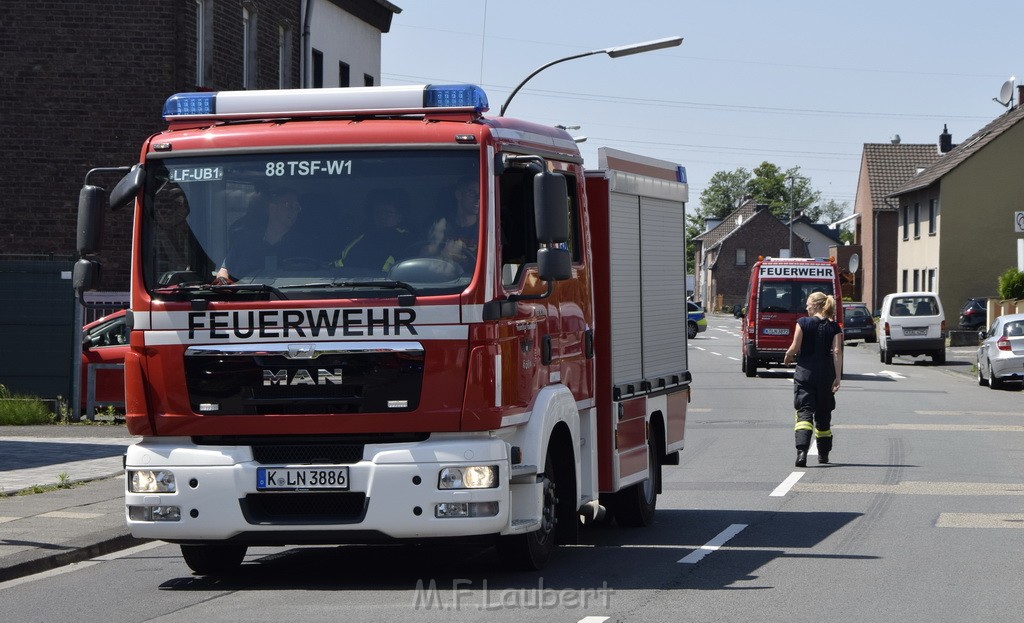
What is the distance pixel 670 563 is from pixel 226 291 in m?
3.34

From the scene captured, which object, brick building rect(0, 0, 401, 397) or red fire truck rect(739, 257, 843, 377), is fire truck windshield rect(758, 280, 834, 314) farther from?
brick building rect(0, 0, 401, 397)

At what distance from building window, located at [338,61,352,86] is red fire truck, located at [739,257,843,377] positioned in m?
10.3

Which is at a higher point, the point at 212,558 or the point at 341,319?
the point at 341,319

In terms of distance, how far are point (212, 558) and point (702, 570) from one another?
3.01 meters

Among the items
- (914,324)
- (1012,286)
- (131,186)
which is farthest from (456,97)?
(1012,286)

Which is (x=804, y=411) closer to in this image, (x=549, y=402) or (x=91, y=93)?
(x=549, y=402)

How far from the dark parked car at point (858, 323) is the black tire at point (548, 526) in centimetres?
5021

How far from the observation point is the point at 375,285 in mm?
8352

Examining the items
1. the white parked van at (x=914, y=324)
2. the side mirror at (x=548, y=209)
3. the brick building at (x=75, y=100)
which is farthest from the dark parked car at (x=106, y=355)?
the white parked van at (x=914, y=324)

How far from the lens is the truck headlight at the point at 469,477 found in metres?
8.22

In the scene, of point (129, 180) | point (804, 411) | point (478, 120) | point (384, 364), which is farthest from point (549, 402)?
point (804, 411)

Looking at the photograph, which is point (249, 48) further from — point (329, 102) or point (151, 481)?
point (151, 481)

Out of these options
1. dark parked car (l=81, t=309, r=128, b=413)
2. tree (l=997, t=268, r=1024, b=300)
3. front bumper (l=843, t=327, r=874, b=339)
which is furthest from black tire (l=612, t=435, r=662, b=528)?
front bumper (l=843, t=327, r=874, b=339)

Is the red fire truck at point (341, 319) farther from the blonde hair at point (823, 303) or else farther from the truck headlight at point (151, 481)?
the blonde hair at point (823, 303)
